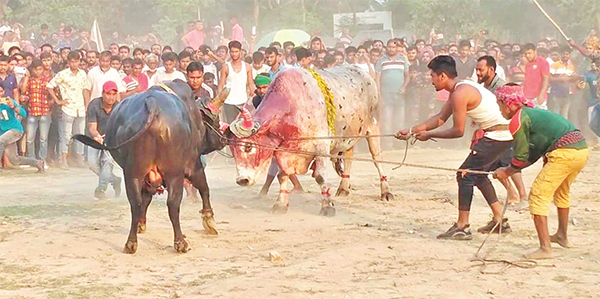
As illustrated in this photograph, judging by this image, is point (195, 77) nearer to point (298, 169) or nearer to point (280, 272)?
point (298, 169)

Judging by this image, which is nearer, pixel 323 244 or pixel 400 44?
pixel 323 244

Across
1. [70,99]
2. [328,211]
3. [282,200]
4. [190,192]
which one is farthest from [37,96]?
[328,211]

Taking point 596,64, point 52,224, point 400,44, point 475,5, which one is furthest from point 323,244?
point 475,5

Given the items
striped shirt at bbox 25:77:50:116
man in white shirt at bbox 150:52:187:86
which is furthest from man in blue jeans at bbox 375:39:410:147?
striped shirt at bbox 25:77:50:116

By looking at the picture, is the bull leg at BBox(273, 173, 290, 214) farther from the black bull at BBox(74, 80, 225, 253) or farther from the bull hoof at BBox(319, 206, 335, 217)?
the black bull at BBox(74, 80, 225, 253)

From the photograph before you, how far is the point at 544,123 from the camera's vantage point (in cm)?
816

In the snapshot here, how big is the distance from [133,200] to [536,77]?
10.9 metres

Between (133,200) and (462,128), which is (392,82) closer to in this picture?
(462,128)

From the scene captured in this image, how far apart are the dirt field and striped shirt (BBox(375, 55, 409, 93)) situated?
5783 millimetres

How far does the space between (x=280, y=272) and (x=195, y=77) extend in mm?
3753

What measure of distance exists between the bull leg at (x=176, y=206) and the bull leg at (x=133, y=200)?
285 mm

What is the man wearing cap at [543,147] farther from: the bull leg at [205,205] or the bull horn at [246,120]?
the bull leg at [205,205]

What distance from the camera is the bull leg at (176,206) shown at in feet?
28.0

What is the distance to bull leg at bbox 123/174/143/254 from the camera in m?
8.38
